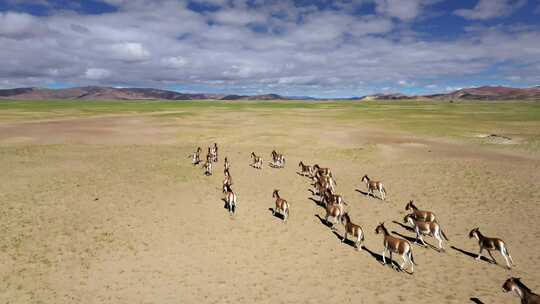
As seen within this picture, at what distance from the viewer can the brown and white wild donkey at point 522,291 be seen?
398 inches

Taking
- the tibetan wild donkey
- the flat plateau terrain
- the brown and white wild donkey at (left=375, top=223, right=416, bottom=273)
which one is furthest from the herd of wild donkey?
the tibetan wild donkey

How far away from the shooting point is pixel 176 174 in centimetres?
2825

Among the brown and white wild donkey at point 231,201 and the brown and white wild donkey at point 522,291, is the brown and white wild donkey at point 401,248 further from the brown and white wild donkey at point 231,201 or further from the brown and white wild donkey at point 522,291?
the brown and white wild donkey at point 231,201

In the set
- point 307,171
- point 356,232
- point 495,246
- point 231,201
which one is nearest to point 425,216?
point 495,246

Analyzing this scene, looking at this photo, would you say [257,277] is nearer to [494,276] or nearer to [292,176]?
[494,276]

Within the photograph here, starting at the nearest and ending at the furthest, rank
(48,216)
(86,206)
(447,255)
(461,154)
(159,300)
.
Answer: (159,300)
(447,255)
(48,216)
(86,206)
(461,154)

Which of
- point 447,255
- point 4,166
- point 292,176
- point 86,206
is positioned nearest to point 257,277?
point 447,255

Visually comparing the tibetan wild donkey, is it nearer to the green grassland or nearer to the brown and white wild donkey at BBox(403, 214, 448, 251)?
the brown and white wild donkey at BBox(403, 214, 448, 251)

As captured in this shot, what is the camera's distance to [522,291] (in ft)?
34.8

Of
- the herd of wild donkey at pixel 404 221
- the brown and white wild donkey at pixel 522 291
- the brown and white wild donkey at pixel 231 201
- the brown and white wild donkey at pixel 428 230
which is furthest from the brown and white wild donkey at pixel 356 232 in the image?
the brown and white wild donkey at pixel 231 201

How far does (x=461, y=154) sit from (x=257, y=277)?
32.3 m

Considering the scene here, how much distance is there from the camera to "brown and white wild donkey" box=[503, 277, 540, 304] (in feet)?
33.2

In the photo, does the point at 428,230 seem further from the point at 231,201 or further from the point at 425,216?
the point at 231,201

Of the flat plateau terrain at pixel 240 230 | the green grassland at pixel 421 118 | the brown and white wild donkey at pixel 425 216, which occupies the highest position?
the green grassland at pixel 421 118
